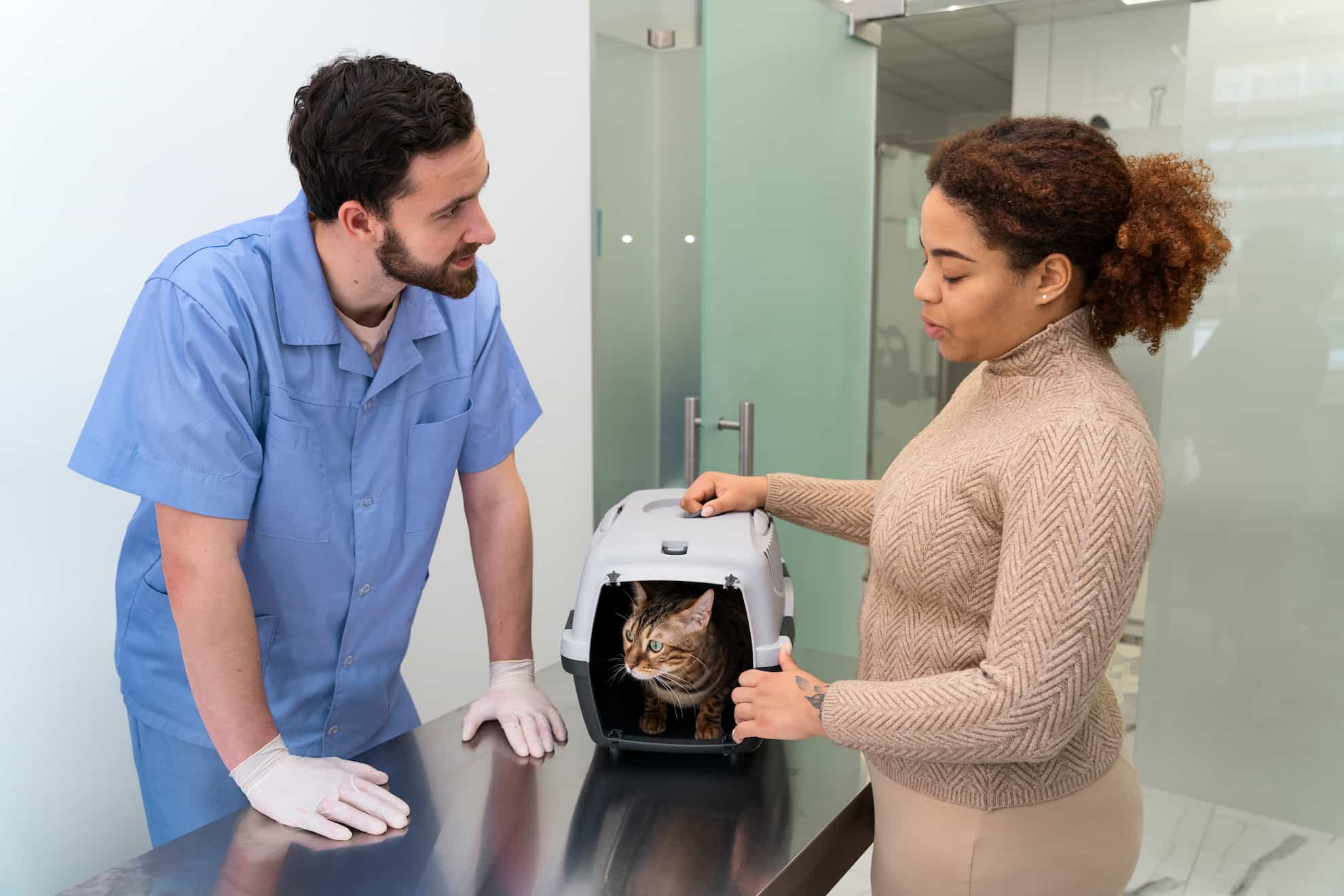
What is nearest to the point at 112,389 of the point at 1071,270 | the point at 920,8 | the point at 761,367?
the point at 1071,270

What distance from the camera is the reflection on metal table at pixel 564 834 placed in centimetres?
101

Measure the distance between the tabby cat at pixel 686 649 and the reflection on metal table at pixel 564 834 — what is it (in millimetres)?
62

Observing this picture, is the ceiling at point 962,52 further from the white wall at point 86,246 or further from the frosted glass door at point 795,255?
the white wall at point 86,246

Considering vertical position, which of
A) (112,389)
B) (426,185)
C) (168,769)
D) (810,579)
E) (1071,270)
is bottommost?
(810,579)

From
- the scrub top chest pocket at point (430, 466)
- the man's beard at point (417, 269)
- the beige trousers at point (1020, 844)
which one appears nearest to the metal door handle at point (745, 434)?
the scrub top chest pocket at point (430, 466)

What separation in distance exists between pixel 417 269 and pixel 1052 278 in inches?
29.3

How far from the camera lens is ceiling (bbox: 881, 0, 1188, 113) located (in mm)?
3029

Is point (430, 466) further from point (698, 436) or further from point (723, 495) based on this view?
point (698, 436)

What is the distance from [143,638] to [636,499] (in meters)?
0.68

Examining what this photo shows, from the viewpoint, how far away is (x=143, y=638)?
1.36 meters

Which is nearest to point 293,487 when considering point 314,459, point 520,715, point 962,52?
point 314,459

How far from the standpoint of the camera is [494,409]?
1.50 meters

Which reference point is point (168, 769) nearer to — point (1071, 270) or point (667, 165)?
point (1071, 270)

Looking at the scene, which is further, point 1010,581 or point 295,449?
point 295,449
